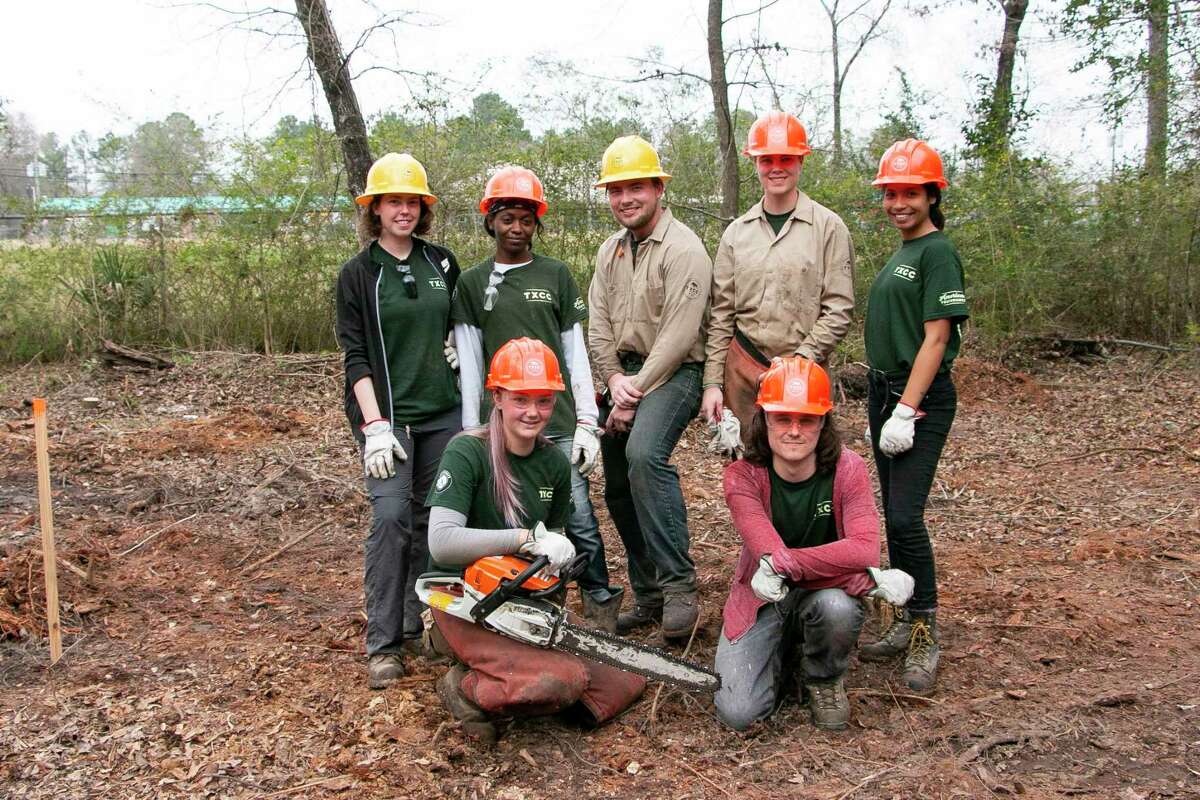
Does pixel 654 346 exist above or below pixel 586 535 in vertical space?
above

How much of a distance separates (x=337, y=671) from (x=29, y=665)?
1.24 meters

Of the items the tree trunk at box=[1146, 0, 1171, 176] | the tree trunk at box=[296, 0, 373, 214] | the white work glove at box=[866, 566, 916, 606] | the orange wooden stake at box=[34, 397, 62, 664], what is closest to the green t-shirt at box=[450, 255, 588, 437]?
the white work glove at box=[866, 566, 916, 606]

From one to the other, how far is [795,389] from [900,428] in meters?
0.49

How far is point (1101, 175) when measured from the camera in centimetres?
1043

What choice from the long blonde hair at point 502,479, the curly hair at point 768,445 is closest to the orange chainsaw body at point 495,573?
the long blonde hair at point 502,479

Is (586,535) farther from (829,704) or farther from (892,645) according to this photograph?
(892,645)

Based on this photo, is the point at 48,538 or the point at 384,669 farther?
the point at 48,538

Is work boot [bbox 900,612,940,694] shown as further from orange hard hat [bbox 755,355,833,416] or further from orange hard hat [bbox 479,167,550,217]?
orange hard hat [bbox 479,167,550,217]

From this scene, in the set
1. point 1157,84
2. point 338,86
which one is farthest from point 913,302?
point 1157,84

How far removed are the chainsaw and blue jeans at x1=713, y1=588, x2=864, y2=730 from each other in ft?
0.28

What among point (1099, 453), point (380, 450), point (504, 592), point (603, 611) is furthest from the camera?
point (1099, 453)

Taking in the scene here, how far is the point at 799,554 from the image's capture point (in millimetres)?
3350

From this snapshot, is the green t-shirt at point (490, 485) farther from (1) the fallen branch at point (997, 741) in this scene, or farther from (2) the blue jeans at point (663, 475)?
(1) the fallen branch at point (997, 741)

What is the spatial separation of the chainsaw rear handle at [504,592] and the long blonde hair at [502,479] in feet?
0.74
